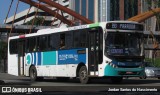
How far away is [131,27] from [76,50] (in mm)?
3241

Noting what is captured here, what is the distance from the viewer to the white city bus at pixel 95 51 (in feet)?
74.2

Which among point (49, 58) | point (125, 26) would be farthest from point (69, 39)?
point (125, 26)

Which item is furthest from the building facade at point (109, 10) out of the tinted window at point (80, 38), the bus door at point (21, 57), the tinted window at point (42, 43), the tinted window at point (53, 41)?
the tinted window at point (80, 38)

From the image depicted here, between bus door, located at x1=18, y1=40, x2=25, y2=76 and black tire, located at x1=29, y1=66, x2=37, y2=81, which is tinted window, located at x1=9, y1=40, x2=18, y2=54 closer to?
bus door, located at x1=18, y1=40, x2=25, y2=76

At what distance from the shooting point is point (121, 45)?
22.6m

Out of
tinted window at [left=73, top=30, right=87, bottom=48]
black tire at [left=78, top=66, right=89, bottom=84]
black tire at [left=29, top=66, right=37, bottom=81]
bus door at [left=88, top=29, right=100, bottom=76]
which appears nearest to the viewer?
bus door at [left=88, top=29, right=100, bottom=76]

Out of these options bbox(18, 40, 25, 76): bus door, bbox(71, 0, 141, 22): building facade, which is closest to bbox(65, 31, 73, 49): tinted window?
bbox(18, 40, 25, 76): bus door

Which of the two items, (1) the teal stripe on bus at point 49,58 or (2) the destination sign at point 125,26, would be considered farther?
(1) the teal stripe on bus at point 49,58

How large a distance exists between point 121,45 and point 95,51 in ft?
4.47

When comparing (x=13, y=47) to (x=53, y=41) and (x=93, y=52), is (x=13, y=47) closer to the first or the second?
(x=53, y=41)

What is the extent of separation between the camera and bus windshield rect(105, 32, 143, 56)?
22578mm

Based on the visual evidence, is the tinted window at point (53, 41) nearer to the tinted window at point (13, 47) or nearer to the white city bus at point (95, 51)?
the white city bus at point (95, 51)

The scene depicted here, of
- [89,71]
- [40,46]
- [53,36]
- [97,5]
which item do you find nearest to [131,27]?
[89,71]

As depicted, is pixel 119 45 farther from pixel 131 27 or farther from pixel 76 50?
pixel 76 50
